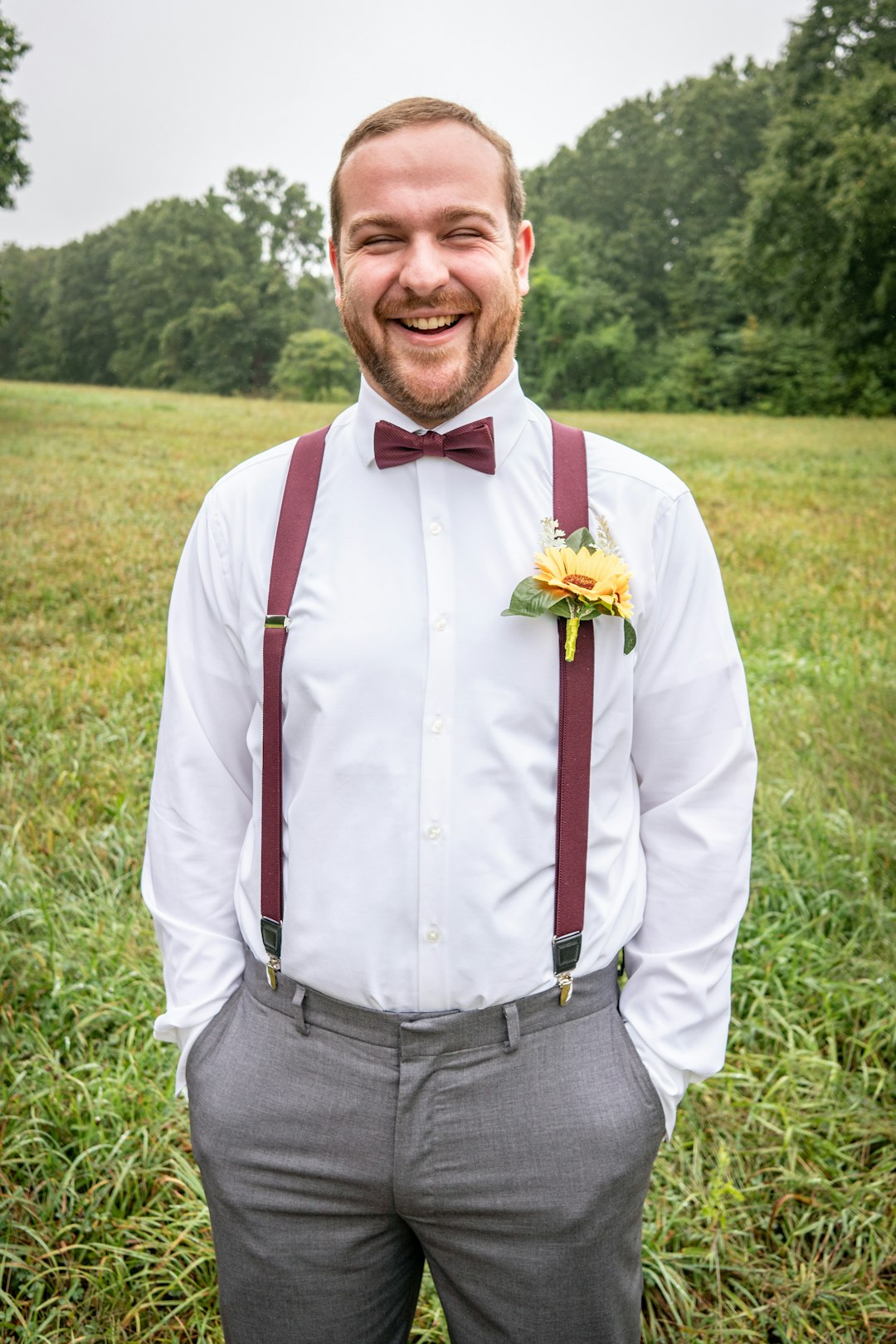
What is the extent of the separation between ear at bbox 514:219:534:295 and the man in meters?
0.01

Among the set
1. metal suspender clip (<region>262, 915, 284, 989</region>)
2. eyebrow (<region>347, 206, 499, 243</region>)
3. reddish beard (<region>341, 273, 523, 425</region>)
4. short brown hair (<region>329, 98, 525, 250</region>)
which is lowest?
metal suspender clip (<region>262, 915, 284, 989</region>)

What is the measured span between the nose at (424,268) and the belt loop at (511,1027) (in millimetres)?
1029

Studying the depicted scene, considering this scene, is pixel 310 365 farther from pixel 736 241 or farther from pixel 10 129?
pixel 736 241

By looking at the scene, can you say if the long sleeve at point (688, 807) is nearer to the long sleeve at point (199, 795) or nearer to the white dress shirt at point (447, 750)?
the white dress shirt at point (447, 750)

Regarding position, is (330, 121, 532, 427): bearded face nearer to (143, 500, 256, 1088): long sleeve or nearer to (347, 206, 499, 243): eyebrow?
(347, 206, 499, 243): eyebrow

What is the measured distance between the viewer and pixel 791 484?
10672mm

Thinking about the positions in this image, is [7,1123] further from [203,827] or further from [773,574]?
[773,574]

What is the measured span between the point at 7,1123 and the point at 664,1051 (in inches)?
80.4

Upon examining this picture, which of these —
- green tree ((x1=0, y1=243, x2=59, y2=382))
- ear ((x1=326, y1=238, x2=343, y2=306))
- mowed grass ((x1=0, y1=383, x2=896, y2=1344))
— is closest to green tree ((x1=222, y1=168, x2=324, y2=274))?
green tree ((x1=0, y1=243, x2=59, y2=382))

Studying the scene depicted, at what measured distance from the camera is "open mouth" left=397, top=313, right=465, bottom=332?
147cm

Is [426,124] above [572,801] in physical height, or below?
above

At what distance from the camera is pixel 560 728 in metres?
1.40

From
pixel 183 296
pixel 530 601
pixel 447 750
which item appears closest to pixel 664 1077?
pixel 447 750

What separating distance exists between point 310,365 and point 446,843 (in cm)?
906
